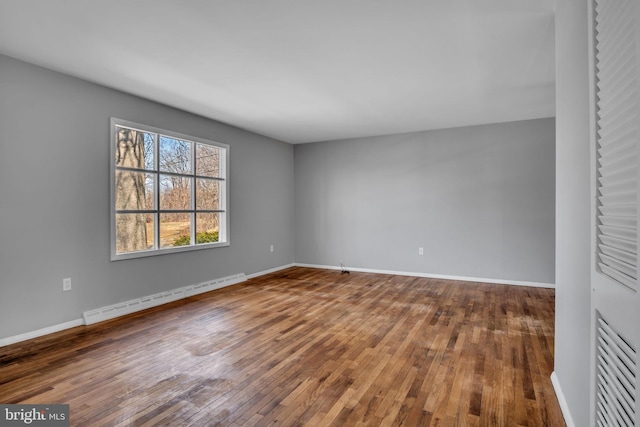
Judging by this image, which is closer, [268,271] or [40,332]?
[40,332]

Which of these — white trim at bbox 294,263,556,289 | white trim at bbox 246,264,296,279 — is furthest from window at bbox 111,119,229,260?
white trim at bbox 294,263,556,289

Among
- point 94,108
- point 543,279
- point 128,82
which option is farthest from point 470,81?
point 94,108

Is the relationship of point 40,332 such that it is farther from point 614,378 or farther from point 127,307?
point 614,378

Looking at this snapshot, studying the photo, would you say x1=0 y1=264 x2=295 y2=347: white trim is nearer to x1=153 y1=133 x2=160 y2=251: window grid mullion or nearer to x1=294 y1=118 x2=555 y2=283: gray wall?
x1=153 y1=133 x2=160 y2=251: window grid mullion

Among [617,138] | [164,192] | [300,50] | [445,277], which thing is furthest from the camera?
[445,277]

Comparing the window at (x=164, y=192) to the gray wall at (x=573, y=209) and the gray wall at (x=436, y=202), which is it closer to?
the gray wall at (x=436, y=202)

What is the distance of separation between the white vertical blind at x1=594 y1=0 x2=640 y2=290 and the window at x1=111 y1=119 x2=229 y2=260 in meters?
4.08

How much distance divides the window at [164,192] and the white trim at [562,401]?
4.10m

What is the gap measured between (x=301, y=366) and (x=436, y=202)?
404 centimetres

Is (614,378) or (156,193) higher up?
(156,193)

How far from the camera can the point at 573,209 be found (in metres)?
1.67

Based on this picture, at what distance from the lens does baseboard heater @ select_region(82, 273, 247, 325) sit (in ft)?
11.2

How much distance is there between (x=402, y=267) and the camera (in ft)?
19.2

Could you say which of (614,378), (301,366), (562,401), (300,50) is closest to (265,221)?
(300,50)
